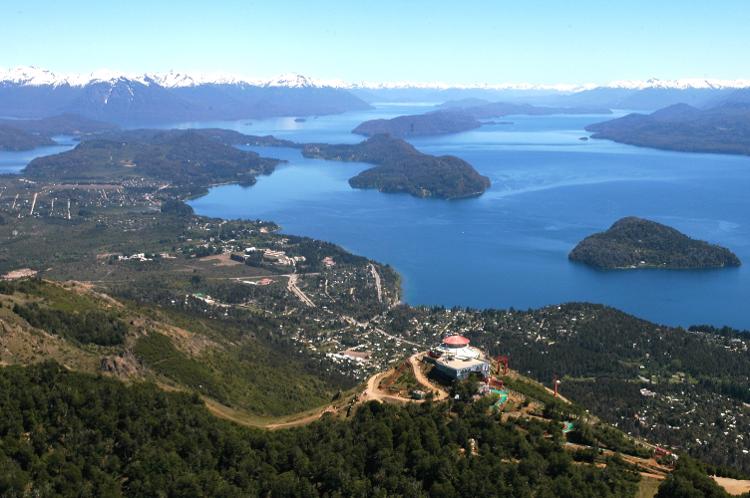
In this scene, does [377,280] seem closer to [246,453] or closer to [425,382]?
[425,382]

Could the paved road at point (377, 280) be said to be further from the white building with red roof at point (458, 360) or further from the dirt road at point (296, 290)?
the white building with red roof at point (458, 360)

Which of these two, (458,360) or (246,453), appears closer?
(246,453)

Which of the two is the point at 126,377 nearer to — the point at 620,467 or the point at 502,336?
the point at 620,467

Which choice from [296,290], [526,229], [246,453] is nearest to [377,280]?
[296,290]

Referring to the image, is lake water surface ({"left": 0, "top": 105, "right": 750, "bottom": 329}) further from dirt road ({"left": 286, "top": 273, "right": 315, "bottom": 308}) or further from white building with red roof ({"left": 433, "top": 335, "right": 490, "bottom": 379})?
white building with red roof ({"left": 433, "top": 335, "right": 490, "bottom": 379})

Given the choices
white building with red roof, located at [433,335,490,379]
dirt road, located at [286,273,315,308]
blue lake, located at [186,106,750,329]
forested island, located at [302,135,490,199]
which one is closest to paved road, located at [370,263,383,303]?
blue lake, located at [186,106,750,329]

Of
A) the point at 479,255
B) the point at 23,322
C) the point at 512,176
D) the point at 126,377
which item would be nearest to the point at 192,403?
the point at 126,377

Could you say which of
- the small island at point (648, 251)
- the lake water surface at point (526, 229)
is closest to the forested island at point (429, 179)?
the lake water surface at point (526, 229)
